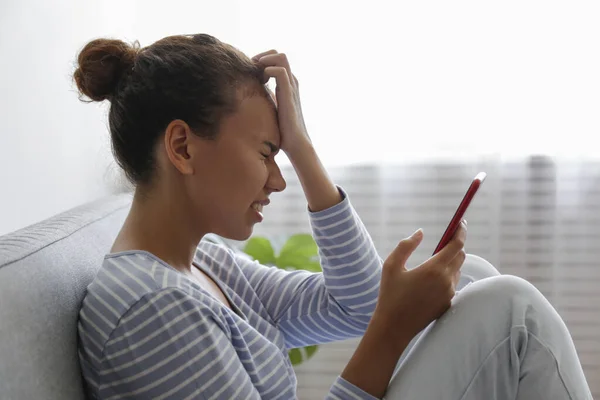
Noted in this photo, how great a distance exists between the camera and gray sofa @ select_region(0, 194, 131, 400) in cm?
74

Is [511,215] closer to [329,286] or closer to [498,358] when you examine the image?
[329,286]

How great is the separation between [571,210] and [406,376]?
1.39 m

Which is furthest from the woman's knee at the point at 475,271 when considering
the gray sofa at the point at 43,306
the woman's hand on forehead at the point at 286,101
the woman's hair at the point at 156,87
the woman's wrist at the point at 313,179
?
the gray sofa at the point at 43,306

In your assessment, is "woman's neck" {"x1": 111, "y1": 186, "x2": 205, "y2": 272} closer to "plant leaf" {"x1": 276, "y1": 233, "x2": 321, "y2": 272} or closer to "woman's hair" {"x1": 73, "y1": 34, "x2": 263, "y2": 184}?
"woman's hair" {"x1": 73, "y1": 34, "x2": 263, "y2": 184}

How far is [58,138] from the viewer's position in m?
1.60

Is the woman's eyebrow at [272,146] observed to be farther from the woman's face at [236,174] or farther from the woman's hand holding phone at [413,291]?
the woman's hand holding phone at [413,291]

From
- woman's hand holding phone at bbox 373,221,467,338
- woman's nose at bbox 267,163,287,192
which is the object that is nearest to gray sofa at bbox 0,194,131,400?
woman's nose at bbox 267,163,287,192

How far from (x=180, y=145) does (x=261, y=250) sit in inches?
40.6

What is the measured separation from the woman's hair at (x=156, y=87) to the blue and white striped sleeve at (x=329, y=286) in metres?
0.27

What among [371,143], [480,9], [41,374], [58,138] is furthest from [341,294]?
[480,9]

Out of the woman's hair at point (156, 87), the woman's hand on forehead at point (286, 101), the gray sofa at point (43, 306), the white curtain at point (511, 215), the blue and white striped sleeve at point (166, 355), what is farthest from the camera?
the white curtain at point (511, 215)

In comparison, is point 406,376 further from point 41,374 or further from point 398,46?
point 398,46

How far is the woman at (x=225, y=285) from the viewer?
0.90 meters

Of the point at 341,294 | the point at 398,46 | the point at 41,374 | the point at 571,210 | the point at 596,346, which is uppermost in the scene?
the point at 398,46
